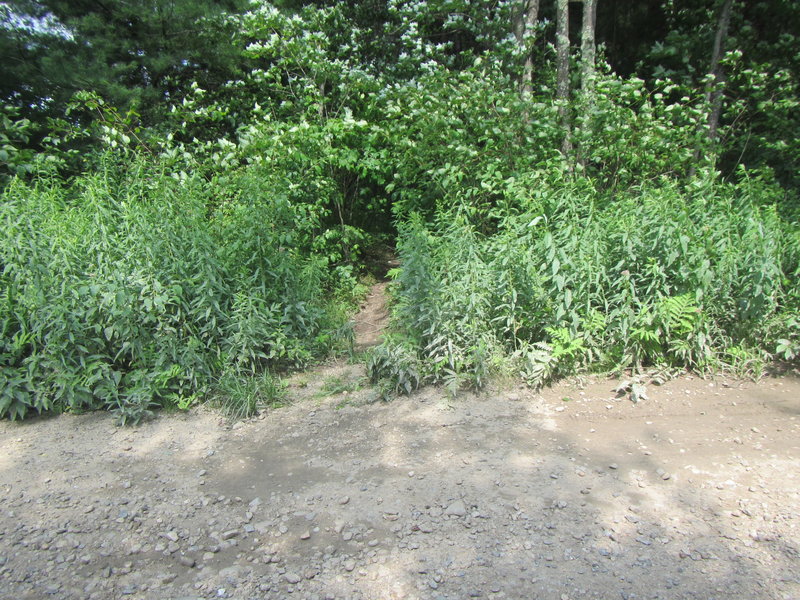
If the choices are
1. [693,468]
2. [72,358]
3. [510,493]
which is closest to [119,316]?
[72,358]

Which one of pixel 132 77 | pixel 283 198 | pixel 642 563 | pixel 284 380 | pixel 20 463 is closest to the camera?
pixel 642 563

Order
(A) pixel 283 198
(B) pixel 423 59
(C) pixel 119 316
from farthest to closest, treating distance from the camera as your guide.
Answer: (B) pixel 423 59 < (A) pixel 283 198 < (C) pixel 119 316

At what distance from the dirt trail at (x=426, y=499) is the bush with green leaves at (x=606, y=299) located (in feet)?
0.98

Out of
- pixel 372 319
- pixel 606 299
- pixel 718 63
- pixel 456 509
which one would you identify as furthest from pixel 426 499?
pixel 718 63

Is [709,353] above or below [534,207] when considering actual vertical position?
below

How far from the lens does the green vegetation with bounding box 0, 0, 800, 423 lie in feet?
15.8

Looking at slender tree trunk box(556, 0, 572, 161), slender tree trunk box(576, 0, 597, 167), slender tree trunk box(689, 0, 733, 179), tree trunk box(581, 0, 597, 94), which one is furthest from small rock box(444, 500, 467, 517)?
slender tree trunk box(689, 0, 733, 179)

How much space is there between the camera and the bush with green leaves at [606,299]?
4.81 m

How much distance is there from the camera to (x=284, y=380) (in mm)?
5297

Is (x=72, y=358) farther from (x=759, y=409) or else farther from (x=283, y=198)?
(x=759, y=409)

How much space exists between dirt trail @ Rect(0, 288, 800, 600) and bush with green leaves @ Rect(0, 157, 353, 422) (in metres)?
0.31

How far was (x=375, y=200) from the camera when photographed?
8.52m

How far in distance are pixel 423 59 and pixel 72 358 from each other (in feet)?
21.6

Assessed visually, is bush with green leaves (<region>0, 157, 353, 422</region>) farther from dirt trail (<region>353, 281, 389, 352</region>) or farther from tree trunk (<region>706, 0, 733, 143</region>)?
tree trunk (<region>706, 0, 733, 143</region>)
